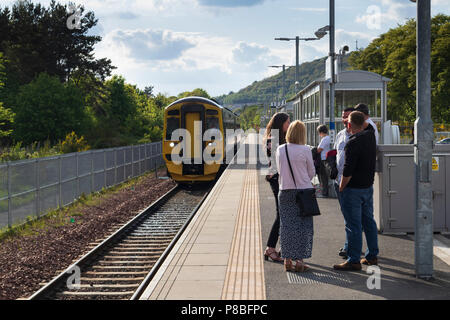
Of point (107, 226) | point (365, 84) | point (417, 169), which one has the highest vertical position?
point (365, 84)

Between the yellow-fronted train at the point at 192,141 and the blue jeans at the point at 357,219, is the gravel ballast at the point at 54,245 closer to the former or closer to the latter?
the yellow-fronted train at the point at 192,141

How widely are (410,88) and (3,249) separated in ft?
156

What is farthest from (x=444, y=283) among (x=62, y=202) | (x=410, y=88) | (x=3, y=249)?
(x=410, y=88)

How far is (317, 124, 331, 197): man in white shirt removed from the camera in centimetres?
1234

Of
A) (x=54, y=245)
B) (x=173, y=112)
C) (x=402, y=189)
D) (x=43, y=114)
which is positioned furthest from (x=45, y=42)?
(x=402, y=189)

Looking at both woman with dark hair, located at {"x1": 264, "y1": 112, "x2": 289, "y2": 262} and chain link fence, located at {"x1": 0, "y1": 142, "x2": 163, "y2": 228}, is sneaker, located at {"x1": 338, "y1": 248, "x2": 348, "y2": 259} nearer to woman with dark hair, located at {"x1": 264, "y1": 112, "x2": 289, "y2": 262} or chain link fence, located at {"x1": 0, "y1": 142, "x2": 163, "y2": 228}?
woman with dark hair, located at {"x1": 264, "y1": 112, "x2": 289, "y2": 262}

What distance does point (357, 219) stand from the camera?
694 cm

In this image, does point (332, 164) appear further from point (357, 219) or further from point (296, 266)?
point (296, 266)

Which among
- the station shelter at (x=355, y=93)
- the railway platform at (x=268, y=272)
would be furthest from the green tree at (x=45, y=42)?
the railway platform at (x=268, y=272)

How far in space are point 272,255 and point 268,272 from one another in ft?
2.00

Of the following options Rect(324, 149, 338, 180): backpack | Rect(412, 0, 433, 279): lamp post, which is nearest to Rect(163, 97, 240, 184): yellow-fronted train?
Rect(324, 149, 338, 180): backpack

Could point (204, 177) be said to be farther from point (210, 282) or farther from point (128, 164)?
point (210, 282)

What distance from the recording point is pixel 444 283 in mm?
6320
